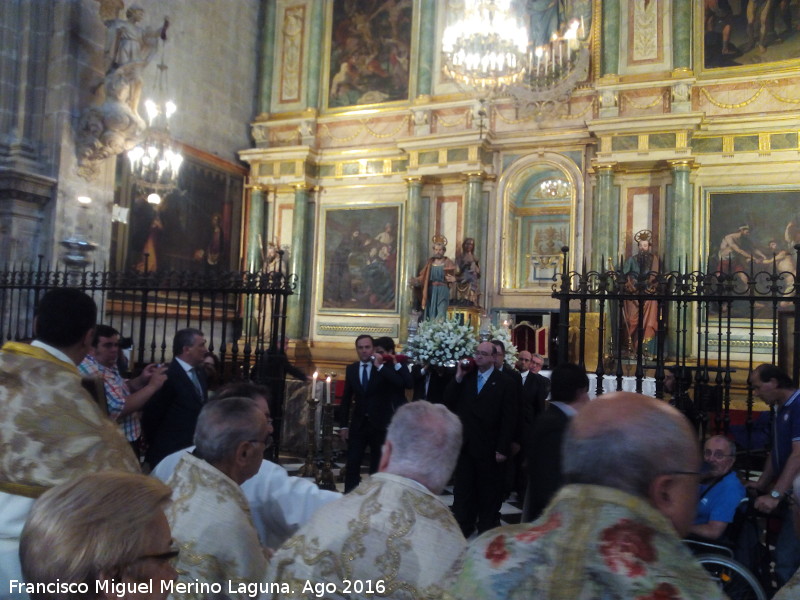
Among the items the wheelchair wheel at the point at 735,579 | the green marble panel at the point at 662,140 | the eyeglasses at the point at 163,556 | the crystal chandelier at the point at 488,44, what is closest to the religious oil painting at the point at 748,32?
the green marble panel at the point at 662,140

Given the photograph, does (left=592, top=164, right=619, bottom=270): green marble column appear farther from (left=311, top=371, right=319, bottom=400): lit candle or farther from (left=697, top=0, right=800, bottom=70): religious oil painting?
(left=311, top=371, right=319, bottom=400): lit candle

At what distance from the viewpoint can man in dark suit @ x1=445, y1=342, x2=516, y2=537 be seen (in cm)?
571

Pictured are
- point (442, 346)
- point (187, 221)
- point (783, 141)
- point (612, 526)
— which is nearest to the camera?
point (612, 526)

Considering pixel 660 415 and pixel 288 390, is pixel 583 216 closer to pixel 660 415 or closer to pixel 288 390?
pixel 288 390

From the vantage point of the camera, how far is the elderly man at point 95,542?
1312 mm

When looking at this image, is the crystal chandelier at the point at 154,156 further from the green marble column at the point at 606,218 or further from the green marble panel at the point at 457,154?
the green marble column at the point at 606,218

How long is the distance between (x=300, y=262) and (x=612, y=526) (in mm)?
14709

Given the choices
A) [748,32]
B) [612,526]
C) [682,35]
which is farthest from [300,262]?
[612,526]

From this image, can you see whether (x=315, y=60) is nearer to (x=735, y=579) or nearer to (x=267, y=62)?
(x=267, y=62)

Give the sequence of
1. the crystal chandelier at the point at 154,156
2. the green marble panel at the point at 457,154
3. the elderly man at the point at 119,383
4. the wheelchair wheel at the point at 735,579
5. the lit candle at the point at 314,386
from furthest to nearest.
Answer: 1. the green marble panel at the point at 457,154
2. the crystal chandelier at the point at 154,156
3. the lit candle at the point at 314,386
4. the elderly man at the point at 119,383
5. the wheelchair wheel at the point at 735,579

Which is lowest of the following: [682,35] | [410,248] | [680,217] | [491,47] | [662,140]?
[410,248]

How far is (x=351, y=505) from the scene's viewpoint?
6.65 ft

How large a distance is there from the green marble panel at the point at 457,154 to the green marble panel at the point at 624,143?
9.24ft

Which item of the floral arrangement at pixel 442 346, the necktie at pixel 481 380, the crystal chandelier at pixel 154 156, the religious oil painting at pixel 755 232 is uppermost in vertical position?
the crystal chandelier at pixel 154 156
